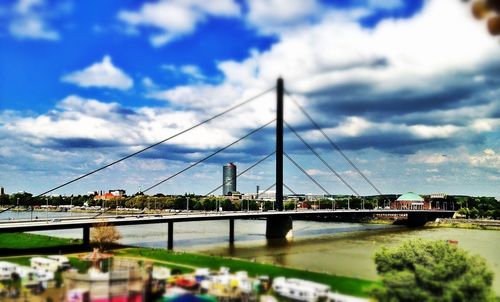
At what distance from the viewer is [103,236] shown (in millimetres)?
30578

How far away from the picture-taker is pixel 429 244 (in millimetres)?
17719

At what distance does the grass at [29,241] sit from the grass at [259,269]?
7.51 metres

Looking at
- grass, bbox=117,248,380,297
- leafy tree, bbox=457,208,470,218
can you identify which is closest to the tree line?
leafy tree, bbox=457,208,470,218

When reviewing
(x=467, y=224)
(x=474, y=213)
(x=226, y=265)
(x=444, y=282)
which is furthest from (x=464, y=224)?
(x=444, y=282)

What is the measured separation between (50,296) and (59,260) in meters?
7.85

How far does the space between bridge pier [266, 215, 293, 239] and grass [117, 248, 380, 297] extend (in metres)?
16.5

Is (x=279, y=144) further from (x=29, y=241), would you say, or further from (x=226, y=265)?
(x=226, y=265)

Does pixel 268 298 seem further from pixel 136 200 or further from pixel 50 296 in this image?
pixel 136 200

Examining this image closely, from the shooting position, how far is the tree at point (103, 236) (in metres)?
30.5

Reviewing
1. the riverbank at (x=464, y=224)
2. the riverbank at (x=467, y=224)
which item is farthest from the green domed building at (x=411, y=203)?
the riverbank at (x=467, y=224)

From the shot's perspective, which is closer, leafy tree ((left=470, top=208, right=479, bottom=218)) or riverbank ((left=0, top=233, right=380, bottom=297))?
riverbank ((left=0, top=233, right=380, bottom=297))

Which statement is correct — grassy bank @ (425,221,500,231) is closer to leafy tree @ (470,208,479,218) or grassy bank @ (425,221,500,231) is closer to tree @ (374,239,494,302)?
leafy tree @ (470,208,479,218)

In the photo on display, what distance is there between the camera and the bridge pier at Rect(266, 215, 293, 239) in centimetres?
4450

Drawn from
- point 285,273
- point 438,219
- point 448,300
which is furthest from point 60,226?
point 438,219
